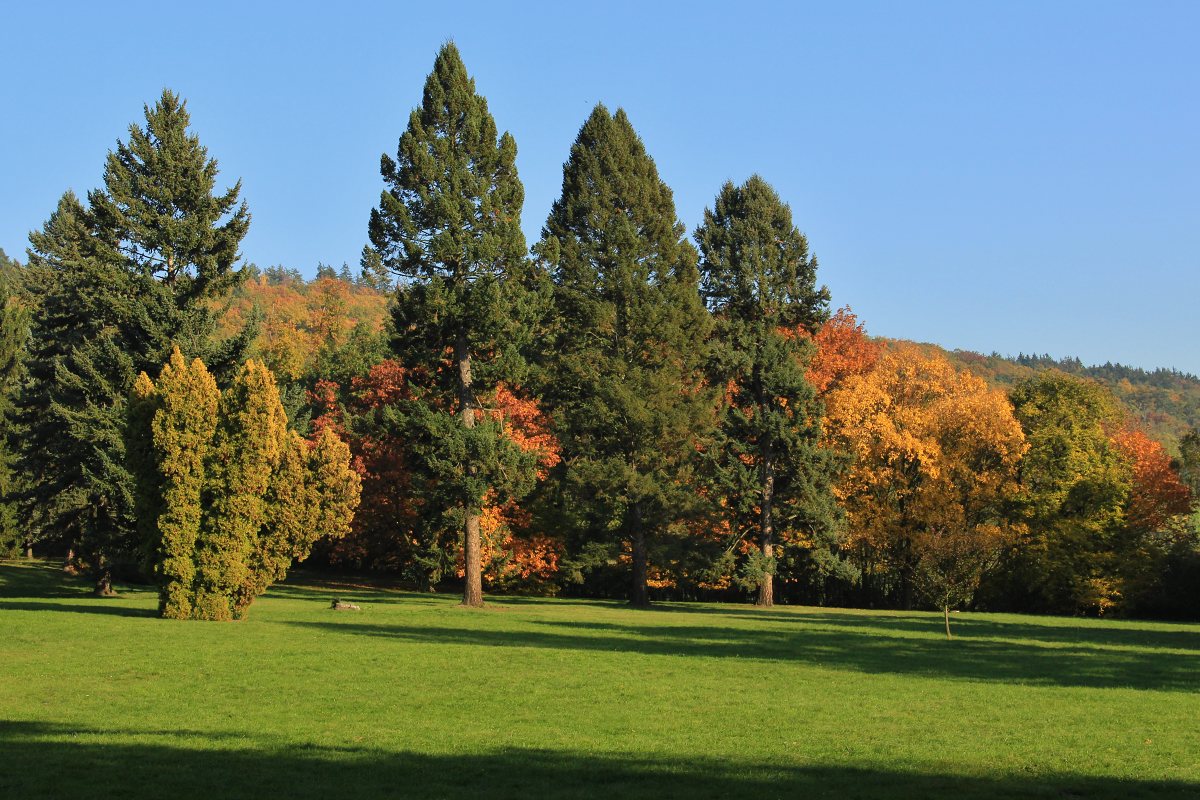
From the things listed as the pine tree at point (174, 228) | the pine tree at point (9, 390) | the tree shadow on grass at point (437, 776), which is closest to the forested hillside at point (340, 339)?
the pine tree at point (174, 228)

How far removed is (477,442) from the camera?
37438 mm

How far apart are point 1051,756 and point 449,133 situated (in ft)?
103

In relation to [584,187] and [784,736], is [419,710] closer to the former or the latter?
[784,736]

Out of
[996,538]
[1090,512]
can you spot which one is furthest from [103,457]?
[1090,512]

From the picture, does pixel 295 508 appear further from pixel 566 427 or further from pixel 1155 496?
pixel 1155 496

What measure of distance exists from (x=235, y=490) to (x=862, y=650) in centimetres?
1716

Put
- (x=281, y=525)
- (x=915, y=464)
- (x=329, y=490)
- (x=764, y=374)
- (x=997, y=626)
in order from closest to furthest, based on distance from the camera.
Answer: (x=281, y=525) < (x=329, y=490) < (x=997, y=626) < (x=764, y=374) < (x=915, y=464)

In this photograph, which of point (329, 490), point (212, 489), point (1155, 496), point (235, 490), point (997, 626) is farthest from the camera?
point (1155, 496)

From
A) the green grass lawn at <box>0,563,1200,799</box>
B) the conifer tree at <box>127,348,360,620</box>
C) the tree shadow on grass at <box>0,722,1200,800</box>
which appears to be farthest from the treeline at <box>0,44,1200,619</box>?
the tree shadow on grass at <box>0,722,1200,800</box>

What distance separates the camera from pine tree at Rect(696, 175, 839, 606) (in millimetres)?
47469

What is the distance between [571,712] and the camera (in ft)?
53.6

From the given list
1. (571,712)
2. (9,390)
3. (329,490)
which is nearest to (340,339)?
(9,390)

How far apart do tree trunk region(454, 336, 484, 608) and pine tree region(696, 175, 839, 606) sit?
41.3ft

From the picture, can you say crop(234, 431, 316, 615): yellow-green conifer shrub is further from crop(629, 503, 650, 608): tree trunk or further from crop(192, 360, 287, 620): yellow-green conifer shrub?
crop(629, 503, 650, 608): tree trunk
